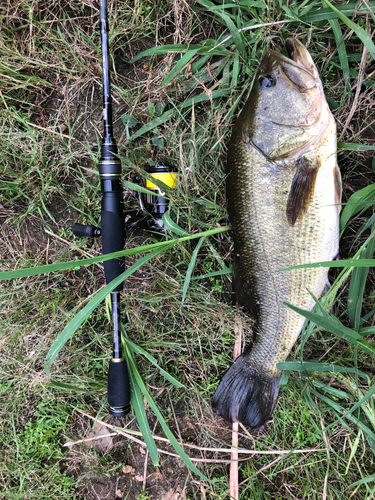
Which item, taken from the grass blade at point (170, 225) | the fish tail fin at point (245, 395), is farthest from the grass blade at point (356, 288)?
the grass blade at point (170, 225)

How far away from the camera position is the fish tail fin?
177cm

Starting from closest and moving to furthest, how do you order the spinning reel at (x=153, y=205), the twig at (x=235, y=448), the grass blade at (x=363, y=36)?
1. the grass blade at (x=363, y=36)
2. the spinning reel at (x=153, y=205)
3. the twig at (x=235, y=448)

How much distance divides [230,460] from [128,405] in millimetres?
772

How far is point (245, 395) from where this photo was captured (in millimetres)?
1802

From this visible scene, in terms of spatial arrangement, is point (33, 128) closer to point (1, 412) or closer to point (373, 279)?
point (1, 412)

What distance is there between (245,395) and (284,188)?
3.98ft

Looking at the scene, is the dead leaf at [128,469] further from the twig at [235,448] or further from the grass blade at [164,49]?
the grass blade at [164,49]

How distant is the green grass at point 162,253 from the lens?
1744 millimetres

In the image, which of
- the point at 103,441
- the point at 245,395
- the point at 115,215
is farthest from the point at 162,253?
the point at 103,441

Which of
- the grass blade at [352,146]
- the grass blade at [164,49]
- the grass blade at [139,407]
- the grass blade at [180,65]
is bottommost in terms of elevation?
the grass blade at [139,407]

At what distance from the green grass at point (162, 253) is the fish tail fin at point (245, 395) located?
0.45 feet

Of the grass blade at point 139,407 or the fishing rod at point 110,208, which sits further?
the grass blade at point 139,407

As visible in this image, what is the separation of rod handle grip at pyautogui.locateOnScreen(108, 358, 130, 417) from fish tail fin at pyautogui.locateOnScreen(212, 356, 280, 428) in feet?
1.79

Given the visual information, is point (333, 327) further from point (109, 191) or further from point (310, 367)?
point (109, 191)
